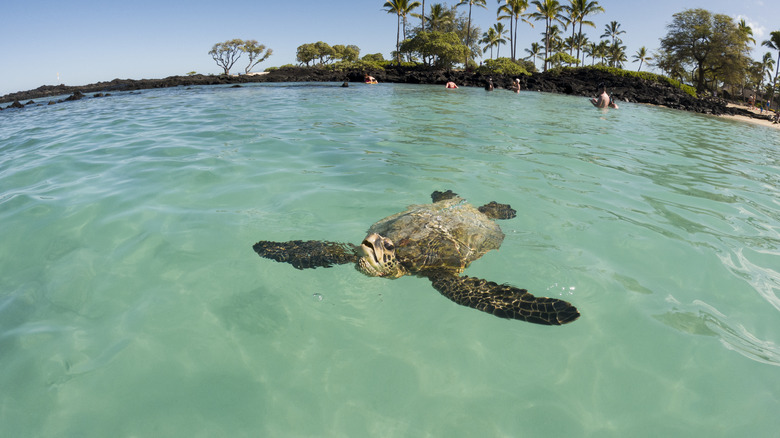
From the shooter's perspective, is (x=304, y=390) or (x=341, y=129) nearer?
(x=304, y=390)

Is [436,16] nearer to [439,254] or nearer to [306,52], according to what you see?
[306,52]

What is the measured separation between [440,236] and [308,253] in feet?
5.08

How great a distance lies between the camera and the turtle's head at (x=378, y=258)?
346 cm

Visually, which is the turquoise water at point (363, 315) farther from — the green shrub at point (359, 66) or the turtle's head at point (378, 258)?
the green shrub at point (359, 66)

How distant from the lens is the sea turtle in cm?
324

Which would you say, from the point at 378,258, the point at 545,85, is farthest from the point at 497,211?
the point at 545,85

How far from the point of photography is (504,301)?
11.0 ft

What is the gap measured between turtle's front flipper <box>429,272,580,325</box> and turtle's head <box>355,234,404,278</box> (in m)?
0.49

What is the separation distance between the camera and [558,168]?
780 cm

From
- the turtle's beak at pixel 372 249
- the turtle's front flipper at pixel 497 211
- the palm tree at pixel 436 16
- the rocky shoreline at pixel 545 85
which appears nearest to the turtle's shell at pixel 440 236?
the turtle's beak at pixel 372 249

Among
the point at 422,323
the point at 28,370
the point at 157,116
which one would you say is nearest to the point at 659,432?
the point at 422,323


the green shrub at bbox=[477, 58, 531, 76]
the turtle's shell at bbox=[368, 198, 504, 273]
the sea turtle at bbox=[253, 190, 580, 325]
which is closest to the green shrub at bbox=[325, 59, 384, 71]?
the green shrub at bbox=[477, 58, 531, 76]

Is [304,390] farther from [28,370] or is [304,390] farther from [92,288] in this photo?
[92,288]

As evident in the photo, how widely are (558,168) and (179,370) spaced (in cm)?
773
